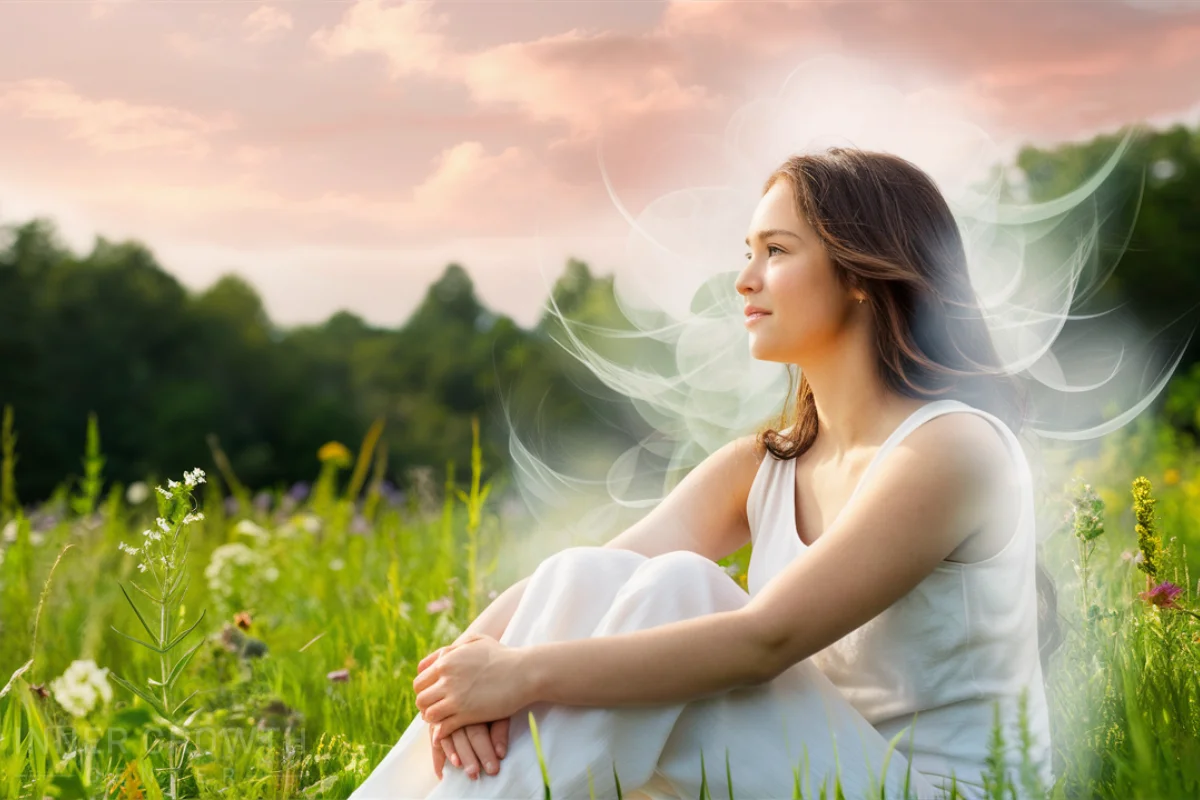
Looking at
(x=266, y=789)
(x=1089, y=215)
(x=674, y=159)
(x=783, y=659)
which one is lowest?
(x=266, y=789)

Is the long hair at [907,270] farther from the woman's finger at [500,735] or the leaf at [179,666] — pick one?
the leaf at [179,666]

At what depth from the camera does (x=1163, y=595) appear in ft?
7.02

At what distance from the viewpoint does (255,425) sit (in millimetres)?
20047

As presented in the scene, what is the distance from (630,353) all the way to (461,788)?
5.98ft

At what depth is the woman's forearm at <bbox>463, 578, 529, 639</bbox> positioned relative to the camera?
6.61ft

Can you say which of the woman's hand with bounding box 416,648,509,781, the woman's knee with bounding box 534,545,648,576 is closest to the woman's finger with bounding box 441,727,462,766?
the woman's hand with bounding box 416,648,509,781

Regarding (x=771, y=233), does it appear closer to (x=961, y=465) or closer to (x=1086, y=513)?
(x=961, y=465)

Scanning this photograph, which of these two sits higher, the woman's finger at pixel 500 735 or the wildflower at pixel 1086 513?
the wildflower at pixel 1086 513

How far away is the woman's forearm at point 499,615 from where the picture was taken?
2.02 metres

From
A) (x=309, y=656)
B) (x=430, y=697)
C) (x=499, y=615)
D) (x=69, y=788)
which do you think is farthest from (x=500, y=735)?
→ (x=309, y=656)

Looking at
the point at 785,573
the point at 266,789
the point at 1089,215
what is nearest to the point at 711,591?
the point at 785,573

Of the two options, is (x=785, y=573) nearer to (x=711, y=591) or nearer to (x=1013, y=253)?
(x=711, y=591)

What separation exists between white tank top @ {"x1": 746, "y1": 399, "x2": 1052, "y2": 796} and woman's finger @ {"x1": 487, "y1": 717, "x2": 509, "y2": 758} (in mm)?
605

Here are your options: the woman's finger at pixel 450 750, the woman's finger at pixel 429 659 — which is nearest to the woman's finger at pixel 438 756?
the woman's finger at pixel 450 750
